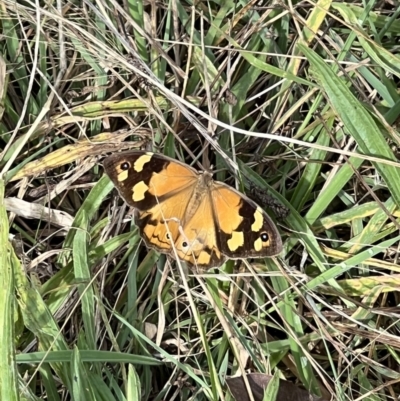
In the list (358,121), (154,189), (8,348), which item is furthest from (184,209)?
(8,348)

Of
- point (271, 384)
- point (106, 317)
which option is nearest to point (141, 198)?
point (106, 317)

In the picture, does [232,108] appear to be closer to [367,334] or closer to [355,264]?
[355,264]

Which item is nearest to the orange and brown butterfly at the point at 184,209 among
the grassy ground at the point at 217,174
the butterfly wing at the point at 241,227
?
the butterfly wing at the point at 241,227

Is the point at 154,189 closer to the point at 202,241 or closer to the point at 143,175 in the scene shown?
the point at 143,175

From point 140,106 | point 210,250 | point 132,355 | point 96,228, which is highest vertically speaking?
point 140,106

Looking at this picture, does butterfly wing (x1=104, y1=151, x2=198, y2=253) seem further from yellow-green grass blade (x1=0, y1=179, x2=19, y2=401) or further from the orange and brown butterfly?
yellow-green grass blade (x1=0, y1=179, x2=19, y2=401)
